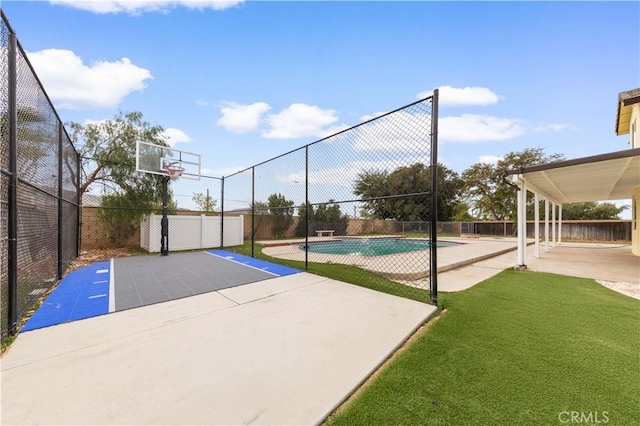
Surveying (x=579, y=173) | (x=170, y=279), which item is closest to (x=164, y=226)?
(x=170, y=279)

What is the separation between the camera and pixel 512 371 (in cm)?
166

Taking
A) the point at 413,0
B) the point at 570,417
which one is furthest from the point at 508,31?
the point at 570,417

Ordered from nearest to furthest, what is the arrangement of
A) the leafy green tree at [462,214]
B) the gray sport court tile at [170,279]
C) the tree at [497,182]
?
the gray sport court tile at [170,279], the tree at [497,182], the leafy green tree at [462,214]

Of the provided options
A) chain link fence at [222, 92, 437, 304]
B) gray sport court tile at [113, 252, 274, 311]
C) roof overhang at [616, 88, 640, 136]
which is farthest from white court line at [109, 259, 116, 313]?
roof overhang at [616, 88, 640, 136]

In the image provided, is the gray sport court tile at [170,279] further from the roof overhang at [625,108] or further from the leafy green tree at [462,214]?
the leafy green tree at [462,214]

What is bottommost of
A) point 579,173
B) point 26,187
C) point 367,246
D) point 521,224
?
point 367,246

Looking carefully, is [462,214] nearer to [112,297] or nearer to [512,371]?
[512,371]

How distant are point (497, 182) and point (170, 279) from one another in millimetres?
23302

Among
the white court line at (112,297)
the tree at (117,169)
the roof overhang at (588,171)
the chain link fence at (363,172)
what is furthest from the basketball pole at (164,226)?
the roof overhang at (588,171)

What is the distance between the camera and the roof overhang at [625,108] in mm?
5093

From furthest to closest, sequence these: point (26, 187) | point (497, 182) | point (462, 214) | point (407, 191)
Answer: point (462, 214) → point (497, 182) → point (407, 191) → point (26, 187)

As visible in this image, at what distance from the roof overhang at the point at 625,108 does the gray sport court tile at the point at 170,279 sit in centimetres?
824

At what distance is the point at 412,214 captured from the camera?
617 inches

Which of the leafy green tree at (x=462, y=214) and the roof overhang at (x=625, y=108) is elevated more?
the roof overhang at (x=625, y=108)
